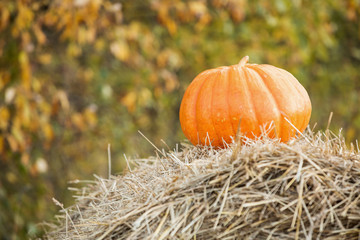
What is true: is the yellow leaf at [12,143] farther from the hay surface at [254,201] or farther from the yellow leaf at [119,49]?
the hay surface at [254,201]

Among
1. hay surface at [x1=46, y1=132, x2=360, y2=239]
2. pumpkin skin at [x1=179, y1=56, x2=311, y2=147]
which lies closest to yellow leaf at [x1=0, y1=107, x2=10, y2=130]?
pumpkin skin at [x1=179, y1=56, x2=311, y2=147]

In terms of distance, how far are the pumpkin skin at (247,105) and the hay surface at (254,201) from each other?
0.36m

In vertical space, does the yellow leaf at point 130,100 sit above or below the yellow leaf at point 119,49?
below

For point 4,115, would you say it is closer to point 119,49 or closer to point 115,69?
point 119,49

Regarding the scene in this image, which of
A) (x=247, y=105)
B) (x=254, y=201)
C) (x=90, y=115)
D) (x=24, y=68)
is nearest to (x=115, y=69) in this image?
(x=90, y=115)

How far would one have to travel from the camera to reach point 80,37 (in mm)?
3619

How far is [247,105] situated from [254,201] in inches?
25.8

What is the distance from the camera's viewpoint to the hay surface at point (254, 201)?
47.4 inches

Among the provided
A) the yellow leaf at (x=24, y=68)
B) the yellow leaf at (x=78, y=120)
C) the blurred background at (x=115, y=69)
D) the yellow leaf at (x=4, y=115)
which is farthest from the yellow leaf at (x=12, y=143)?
the yellow leaf at (x=78, y=120)

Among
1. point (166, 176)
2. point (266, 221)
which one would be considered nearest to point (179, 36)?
point (166, 176)

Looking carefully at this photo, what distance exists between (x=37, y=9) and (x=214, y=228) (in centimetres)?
316

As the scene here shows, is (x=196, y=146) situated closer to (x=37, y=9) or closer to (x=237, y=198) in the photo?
(x=237, y=198)

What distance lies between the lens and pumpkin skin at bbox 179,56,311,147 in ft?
5.95

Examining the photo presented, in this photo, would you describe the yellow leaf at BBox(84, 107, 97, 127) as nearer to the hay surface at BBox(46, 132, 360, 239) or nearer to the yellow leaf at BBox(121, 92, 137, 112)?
the yellow leaf at BBox(121, 92, 137, 112)
